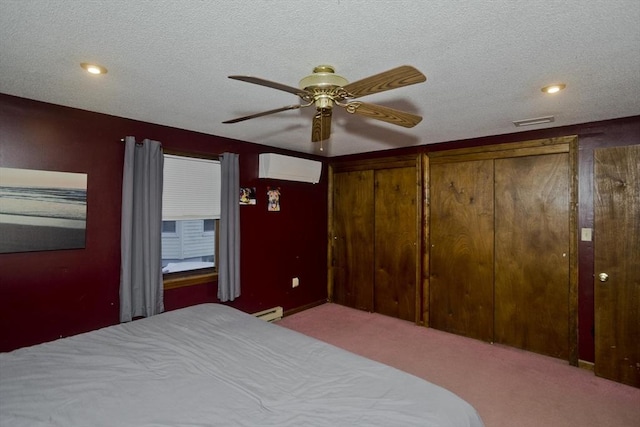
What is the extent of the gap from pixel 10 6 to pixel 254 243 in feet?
9.90

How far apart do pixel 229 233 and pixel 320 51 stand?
2446mm

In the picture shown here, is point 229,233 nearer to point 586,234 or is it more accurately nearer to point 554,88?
point 554,88

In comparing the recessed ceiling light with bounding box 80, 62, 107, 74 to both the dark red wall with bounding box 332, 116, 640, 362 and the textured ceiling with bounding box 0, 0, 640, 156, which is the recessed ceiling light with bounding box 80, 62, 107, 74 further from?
the dark red wall with bounding box 332, 116, 640, 362

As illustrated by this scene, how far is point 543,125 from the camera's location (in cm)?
311

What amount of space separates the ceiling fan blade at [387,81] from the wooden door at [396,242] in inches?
108

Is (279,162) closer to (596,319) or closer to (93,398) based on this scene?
(93,398)

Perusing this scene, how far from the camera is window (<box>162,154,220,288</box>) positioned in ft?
10.8

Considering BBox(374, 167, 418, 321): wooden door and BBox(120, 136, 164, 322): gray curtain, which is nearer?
BBox(120, 136, 164, 322): gray curtain

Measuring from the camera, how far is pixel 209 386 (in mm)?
1499

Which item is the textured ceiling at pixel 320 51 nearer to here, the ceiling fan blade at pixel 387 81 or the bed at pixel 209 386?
the ceiling fan blade at pixel 387 81

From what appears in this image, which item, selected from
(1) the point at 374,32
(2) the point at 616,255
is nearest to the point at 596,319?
(2) the point at 616,255

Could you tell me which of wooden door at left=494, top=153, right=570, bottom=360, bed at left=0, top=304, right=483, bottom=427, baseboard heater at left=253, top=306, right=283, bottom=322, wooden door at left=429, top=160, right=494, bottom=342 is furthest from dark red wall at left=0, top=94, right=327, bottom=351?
wooden door at left=494, top=153, right=570, bottom=360

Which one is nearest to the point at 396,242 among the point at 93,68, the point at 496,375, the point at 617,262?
the point at 496,375

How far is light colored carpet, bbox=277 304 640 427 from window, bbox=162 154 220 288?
1438 millimetres
